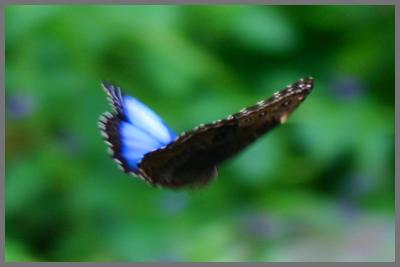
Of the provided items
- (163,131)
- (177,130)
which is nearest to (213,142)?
(163,131)

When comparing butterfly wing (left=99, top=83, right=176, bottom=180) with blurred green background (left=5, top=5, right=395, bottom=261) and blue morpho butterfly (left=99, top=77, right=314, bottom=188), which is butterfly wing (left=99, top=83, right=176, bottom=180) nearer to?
blue morpho butterfly (left=99, top=77, right=314, bottom=188)

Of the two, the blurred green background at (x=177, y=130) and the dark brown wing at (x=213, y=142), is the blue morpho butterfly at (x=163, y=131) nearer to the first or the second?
the dark brown wing at (x=213, y=142)

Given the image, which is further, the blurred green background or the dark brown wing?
the blurred green background

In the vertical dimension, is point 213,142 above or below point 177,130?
below

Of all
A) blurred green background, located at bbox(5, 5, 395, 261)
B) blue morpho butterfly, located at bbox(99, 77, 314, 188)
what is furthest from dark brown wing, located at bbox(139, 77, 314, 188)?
blurred green background, located at bbox(5, 5, 395, 261)

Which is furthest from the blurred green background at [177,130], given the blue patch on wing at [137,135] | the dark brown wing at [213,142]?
the blue patch on wing at [137,135]

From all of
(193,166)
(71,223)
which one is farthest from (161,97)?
(193,166)

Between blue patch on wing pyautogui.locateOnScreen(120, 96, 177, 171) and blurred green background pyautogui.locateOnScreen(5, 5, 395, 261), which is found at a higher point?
blurred green background pyautogui.locateOnScreen(5, 5, 395, 261)

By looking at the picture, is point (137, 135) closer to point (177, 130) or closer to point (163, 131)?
point (163, 131)
